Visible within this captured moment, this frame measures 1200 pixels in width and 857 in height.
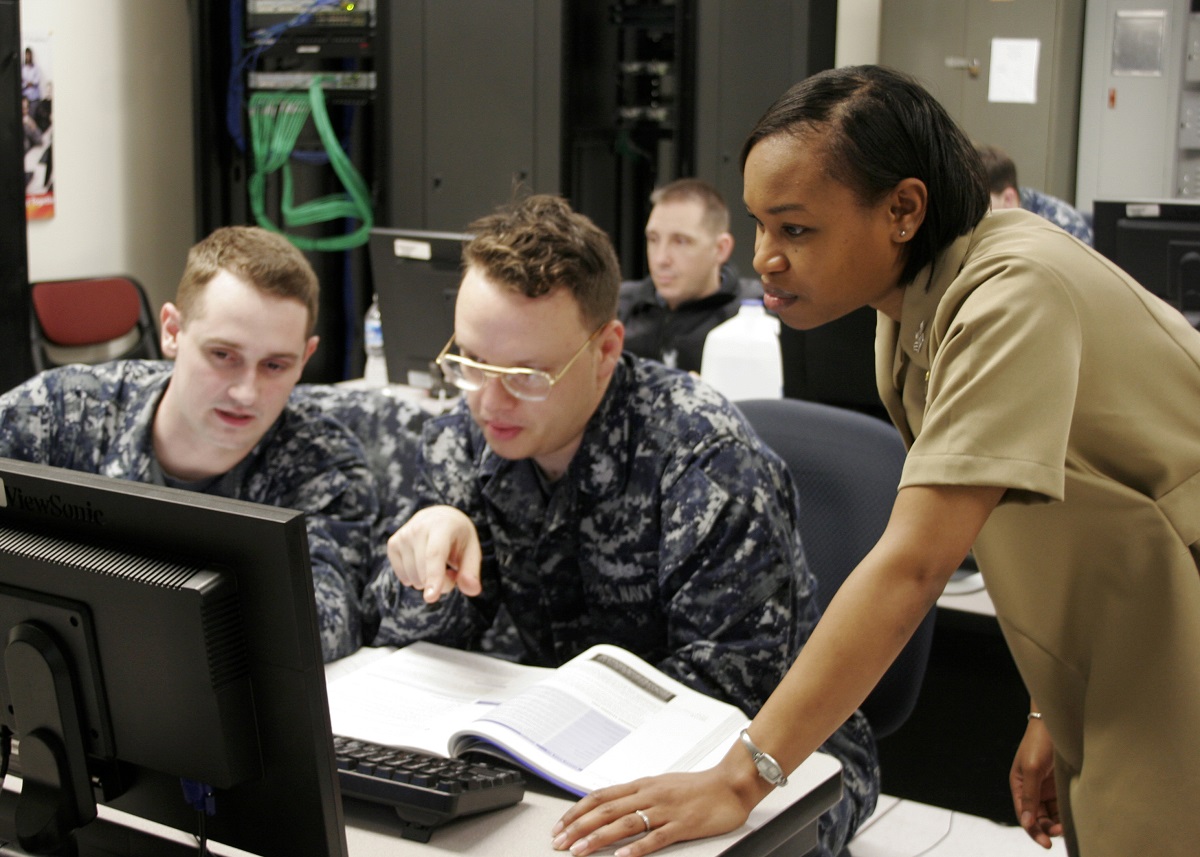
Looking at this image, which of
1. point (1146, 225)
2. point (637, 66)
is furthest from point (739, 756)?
point (637, 66)

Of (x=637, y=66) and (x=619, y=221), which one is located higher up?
(x=637, y=66)

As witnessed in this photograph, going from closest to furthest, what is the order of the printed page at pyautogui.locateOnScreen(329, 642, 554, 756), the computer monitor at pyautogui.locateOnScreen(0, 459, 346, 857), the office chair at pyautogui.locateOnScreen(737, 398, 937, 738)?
the computer monitor at pyautogui.locateOnScreen(0, 459, 346, 857)
the printed page at pyautogui.locateOnScreen(329, 642, 554, 756)
the office chair at pyautogui.locateOnScreen(737, 398, 937, 738)

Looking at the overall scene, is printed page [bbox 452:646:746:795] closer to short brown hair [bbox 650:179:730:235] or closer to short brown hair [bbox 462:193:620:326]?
short brown hair [bbox 462:193:620:326]

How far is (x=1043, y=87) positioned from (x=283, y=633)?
4272 millimetres

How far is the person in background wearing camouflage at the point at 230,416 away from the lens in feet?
5.70

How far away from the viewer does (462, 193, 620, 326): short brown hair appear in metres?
1.54

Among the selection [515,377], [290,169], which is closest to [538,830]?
[515,377]

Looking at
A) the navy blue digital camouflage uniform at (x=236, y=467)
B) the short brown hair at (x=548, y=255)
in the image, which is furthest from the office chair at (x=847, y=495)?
the navy blue digital camouflage uniform at (x=236, y=467)

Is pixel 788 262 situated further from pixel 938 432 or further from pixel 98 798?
pixel 98 798

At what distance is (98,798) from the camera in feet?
3.21

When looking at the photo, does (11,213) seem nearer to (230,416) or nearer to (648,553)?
(230,416)

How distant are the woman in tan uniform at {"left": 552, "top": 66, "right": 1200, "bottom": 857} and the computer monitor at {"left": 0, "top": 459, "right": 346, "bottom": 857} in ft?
0.89

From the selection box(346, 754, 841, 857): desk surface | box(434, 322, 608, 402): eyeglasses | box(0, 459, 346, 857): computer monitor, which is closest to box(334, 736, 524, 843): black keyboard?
box(346, 754, 841, 857): desk surface

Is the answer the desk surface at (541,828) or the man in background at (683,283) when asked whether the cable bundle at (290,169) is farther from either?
the desk surface at (541,828)
